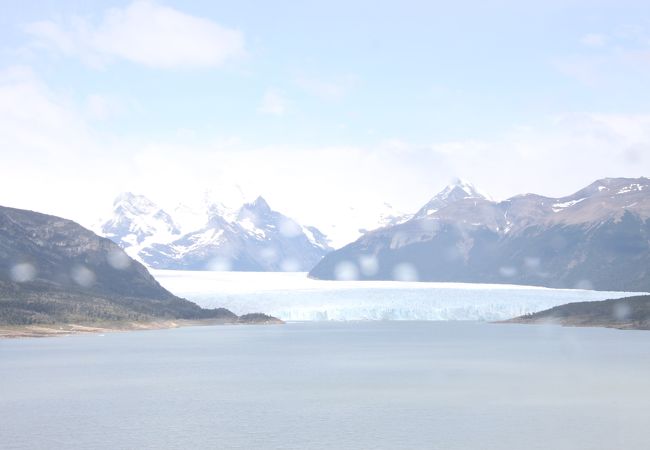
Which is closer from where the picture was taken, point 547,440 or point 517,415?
point 547,440

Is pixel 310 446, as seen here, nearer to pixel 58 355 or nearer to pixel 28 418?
pixel 28 418

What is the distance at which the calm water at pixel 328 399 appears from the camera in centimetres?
6362

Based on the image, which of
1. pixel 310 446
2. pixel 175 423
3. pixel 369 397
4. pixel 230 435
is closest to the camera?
pixel 310 446

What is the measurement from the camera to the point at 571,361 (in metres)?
131

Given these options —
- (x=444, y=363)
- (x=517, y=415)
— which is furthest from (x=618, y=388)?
(x=444, y=363)

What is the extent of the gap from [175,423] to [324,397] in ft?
69.0

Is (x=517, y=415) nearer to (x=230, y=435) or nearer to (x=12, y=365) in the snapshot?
(x=230, y=435)

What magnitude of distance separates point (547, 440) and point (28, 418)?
4257 centimetres

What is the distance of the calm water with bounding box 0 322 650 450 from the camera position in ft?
209

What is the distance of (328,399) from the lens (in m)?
86.2

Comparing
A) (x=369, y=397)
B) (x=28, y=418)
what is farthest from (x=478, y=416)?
(x=28, y=418)

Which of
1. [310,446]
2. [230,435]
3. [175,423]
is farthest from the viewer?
[175,423]

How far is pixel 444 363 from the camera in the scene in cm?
13125

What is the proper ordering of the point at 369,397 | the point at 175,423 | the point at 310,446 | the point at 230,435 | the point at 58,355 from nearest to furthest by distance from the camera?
the point at 310,446
the point at 230,435
the point at 175,423
the point at 369,397
the point at 58,355
